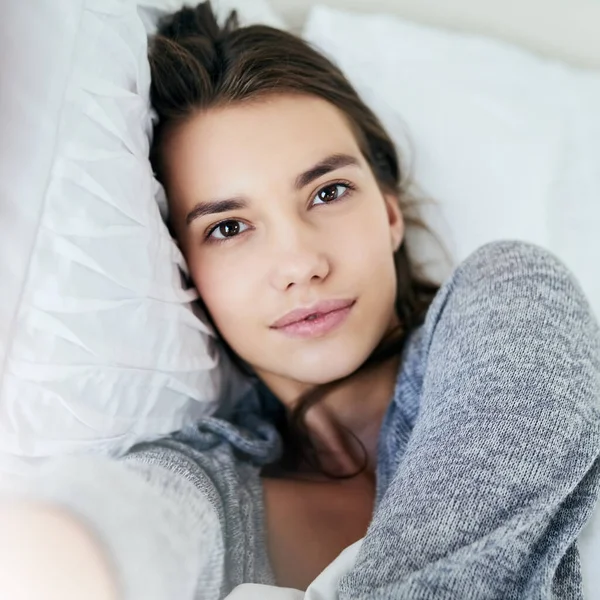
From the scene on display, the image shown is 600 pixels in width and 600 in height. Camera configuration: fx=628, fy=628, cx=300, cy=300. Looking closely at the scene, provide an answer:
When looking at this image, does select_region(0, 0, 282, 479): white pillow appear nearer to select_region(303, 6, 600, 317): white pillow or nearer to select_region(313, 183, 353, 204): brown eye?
select_region(313, 183, 353, 204): brown eye

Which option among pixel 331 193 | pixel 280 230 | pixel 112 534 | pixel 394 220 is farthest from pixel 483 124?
pixel 112 534

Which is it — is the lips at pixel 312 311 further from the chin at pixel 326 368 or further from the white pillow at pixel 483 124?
the white pillow at pixel 483 124

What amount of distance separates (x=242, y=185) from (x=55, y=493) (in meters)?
0.40

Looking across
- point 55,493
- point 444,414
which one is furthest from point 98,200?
point 444,414

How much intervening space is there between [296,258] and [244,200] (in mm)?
98

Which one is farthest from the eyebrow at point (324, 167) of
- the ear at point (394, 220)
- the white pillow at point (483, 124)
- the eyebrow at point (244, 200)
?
the white pillow at point (483, 124)

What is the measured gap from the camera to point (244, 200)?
768 millimetres

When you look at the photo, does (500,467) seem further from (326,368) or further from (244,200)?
(244,200)

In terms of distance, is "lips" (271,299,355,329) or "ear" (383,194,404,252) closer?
"lips" (271,299,355,329)

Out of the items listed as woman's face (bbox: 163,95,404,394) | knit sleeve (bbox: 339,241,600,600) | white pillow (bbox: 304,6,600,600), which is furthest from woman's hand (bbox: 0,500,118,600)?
white pillow (bbox: 304,6,600,600)

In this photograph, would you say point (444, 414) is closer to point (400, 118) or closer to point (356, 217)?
point (356, 217)

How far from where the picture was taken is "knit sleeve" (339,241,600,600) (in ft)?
1.64

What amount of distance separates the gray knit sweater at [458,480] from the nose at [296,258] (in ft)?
0.52

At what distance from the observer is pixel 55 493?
617mm
